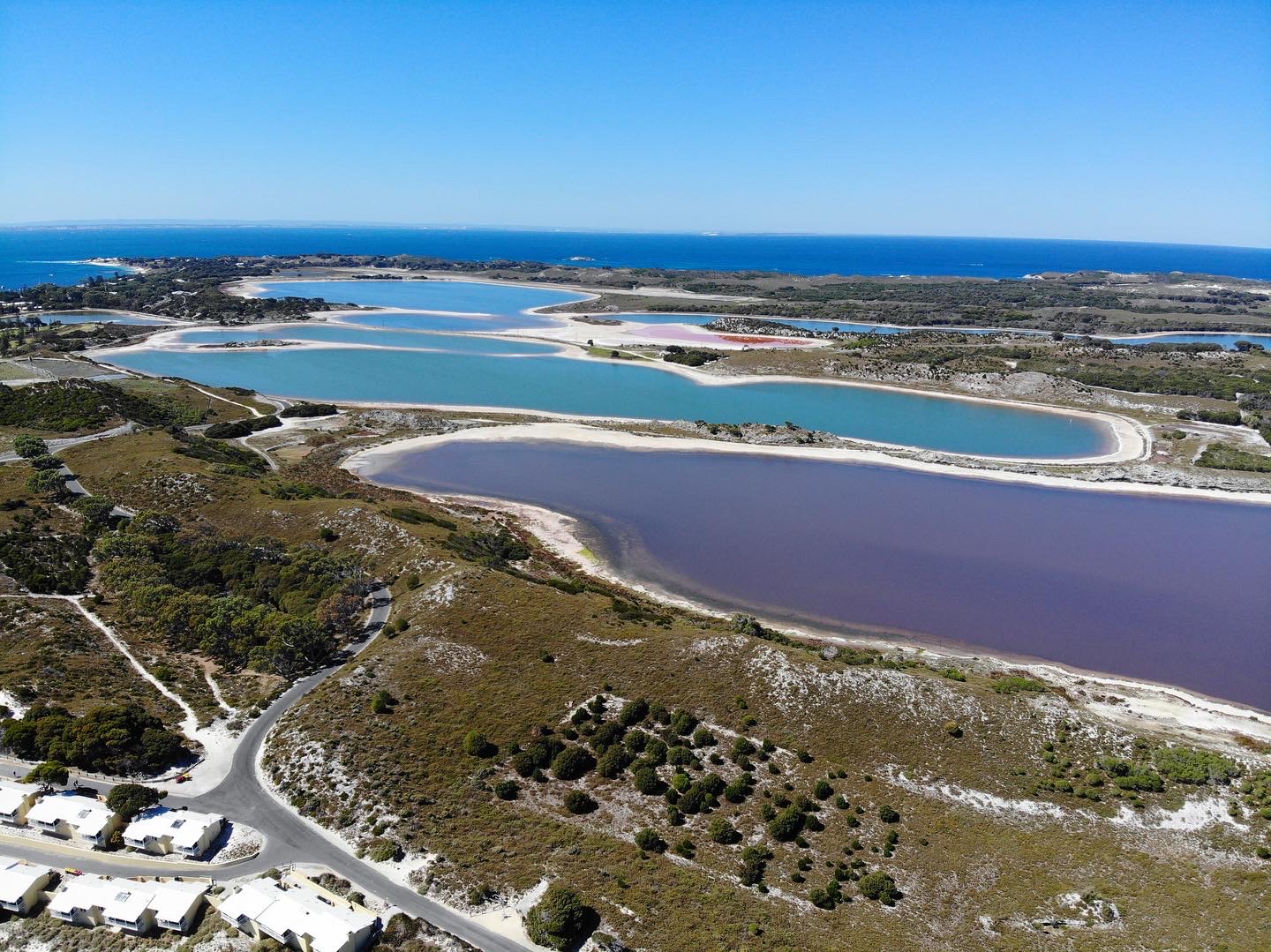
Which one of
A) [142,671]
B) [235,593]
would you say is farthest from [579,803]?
[235,593]

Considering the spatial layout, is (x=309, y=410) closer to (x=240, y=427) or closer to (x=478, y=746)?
(x=240, y=427)

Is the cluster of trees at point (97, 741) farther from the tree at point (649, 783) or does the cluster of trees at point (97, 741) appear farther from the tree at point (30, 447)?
the tree at point (30, 447)

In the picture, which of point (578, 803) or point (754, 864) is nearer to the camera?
point (754, 864)

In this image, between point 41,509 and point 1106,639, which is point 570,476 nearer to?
point 41,509

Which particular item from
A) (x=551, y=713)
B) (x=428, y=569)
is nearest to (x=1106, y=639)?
(x=551, y=713)

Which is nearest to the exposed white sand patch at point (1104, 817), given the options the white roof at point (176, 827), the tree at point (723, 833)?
the tree at point (723, 833)

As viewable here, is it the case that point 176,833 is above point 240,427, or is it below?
below

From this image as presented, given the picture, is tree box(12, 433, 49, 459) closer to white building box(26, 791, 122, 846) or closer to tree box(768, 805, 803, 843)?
white building box(26, 791, 122, 846)
